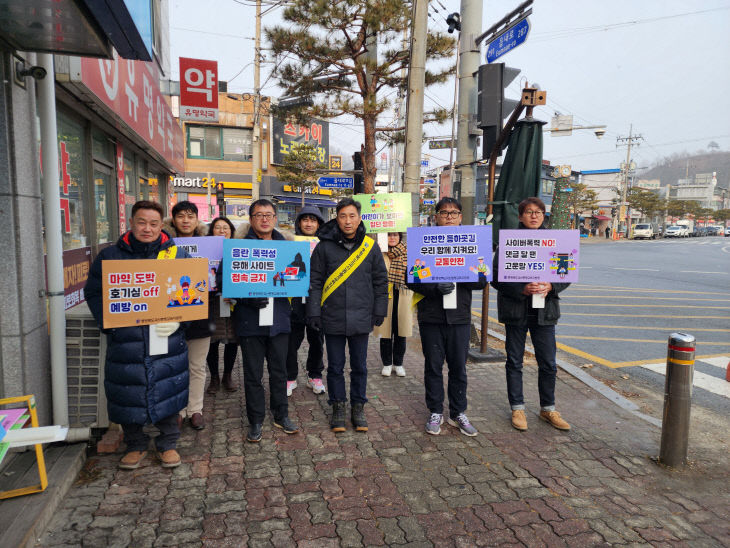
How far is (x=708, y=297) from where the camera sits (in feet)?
38.6

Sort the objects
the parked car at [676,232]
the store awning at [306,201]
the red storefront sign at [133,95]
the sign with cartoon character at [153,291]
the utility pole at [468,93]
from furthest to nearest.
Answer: the parked car at [676,232] → the store awning at [306,201] → the utility pole at [468,93] → the red storefront sign at [133,95] → the sign with cartoon character at [153,291]

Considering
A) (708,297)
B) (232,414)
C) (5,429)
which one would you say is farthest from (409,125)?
(708,297)

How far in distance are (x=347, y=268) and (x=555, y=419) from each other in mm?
2485

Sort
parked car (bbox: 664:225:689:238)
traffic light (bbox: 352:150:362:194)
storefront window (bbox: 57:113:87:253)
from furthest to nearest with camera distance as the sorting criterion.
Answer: parked car (bbox: 664:225:689:238) < traffic light (bbox: 352:150:362:194) < storefront window (bbox: 57:113:87:253)

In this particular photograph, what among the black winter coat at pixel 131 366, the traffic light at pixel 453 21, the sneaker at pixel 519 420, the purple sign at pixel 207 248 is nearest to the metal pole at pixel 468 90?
the traffic light at pixel 453 21

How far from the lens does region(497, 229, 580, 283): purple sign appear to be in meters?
4.15

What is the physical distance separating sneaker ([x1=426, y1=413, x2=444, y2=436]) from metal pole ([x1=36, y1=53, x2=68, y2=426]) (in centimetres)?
306

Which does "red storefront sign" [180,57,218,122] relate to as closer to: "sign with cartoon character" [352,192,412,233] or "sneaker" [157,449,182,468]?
"sign with cartoon character" [352,192,412,233]

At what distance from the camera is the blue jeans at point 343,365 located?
405 centimetres

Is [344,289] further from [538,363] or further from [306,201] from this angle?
[306,201]

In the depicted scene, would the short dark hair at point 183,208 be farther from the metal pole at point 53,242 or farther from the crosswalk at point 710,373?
the crosswalk at point 710,373

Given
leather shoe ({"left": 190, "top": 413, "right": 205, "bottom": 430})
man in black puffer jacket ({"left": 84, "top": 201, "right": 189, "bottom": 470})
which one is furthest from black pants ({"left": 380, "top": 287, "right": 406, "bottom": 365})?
man in black puffer jacket ({"left": 84, "top": 201, "right": 189, "bottom": 470})

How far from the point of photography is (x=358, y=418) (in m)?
4.11

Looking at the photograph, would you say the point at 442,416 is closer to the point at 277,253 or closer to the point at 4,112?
the point at 277,253
